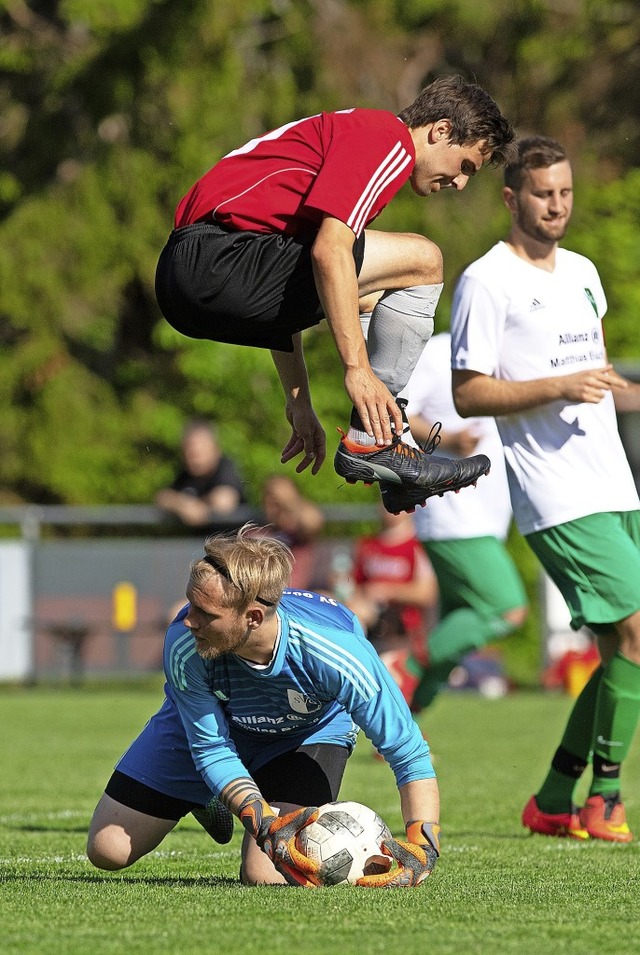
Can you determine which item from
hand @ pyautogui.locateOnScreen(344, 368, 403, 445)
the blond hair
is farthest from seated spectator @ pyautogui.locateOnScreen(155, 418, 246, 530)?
the blond hair

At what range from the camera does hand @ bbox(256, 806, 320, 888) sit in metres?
4.45

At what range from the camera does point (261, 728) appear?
16.6ft

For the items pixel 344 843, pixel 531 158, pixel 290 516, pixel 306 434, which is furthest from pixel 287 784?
pixel 290 516

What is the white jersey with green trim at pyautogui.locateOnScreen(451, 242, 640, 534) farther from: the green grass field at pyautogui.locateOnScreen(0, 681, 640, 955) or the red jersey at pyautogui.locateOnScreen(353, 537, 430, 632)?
the red jersey at pyautogui.locateOnScreen(353, 537, 430, 632)

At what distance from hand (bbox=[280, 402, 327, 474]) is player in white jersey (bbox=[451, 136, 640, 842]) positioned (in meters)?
0.81

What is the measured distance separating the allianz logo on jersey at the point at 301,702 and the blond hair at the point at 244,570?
392mm

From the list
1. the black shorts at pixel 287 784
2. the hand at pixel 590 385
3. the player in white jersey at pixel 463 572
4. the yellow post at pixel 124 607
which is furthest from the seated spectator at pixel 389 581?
the black shorts at pixel 287 784

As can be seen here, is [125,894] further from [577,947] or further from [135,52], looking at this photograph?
[135,52]

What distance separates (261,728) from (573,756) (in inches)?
68.9

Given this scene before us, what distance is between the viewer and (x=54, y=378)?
22000 millimetres

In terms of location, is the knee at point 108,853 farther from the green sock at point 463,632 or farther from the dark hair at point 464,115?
the green sock at point 463,632

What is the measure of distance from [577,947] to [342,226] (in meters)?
2.13

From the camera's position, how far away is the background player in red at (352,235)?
4.70m

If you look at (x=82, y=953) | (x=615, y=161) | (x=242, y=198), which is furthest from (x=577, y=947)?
(x=615, y=161)
